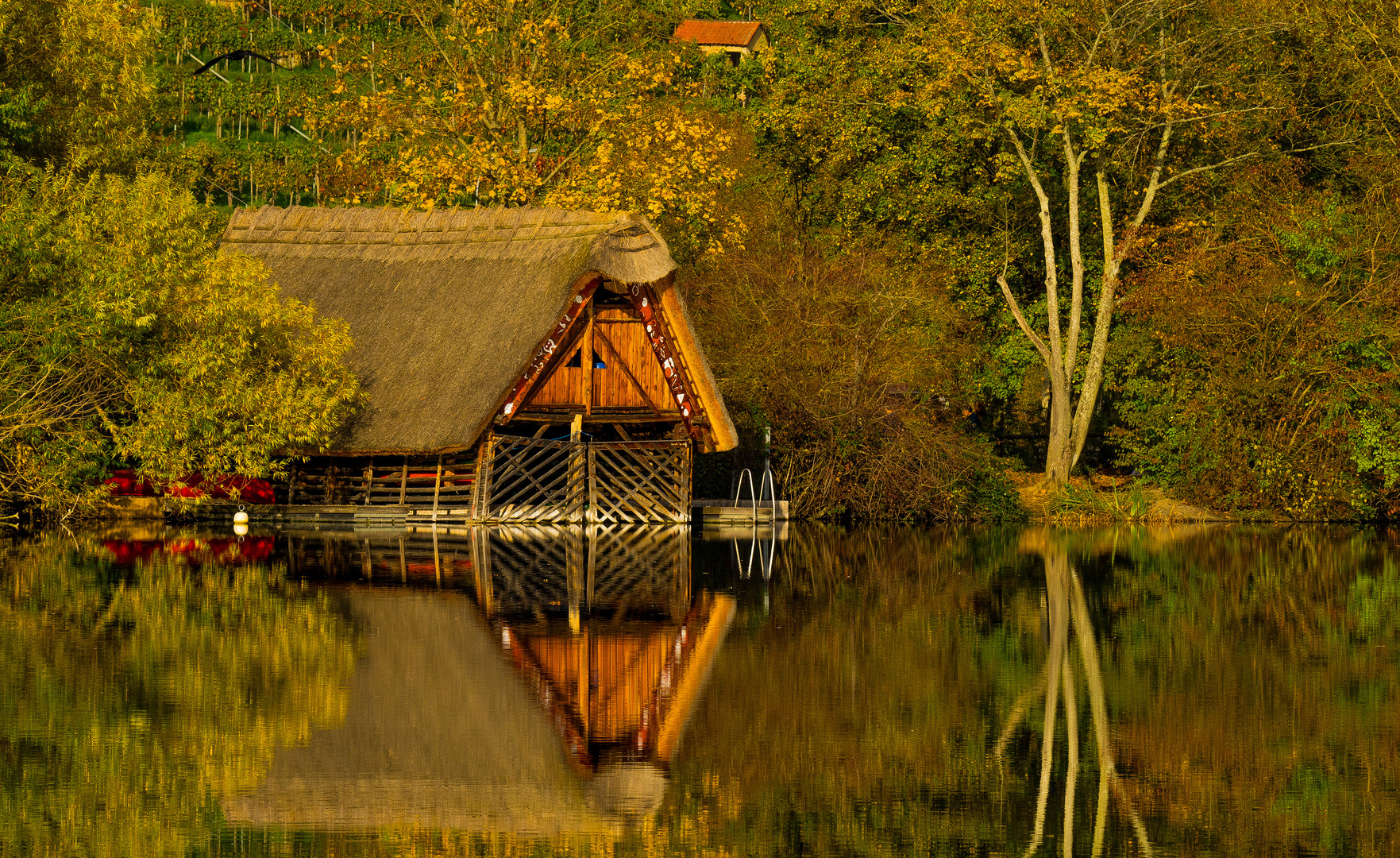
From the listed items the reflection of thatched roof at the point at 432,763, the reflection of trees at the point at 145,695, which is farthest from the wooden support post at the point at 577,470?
the reflection of thatched roof at the point at 432,763

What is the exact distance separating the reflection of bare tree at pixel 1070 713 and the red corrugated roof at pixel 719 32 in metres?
77.9

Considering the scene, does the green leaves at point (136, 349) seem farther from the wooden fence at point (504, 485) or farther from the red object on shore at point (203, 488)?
the wooden fence at point (504, 485)

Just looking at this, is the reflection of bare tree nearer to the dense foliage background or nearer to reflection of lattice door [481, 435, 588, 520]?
reflection of lattice door [481, 435, 588, 520]

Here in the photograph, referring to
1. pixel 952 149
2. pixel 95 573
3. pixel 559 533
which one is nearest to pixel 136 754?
pixel 95 573

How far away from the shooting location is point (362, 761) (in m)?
12.2

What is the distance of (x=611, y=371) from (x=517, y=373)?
2513 mm

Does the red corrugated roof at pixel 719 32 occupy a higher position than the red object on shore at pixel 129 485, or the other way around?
the red corrugated roof at pixel 719 32

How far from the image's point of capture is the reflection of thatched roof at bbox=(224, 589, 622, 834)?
35.7 feet

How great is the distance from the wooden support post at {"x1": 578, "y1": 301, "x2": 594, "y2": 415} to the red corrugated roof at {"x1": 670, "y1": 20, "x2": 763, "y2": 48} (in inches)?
2597

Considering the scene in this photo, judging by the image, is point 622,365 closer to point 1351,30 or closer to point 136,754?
point 1351,30

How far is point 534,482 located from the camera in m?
33.3

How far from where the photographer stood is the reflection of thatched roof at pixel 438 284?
3197 centimetres

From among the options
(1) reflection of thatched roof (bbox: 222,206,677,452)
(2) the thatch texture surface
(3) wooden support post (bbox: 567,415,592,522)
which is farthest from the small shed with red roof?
(3) wooden support post (bbox: 567,415,592,522)

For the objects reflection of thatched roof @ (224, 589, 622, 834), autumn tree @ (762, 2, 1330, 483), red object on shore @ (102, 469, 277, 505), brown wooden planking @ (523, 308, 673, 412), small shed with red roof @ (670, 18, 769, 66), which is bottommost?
reflection of thatched roof @ (224, 589, 622, 834)
